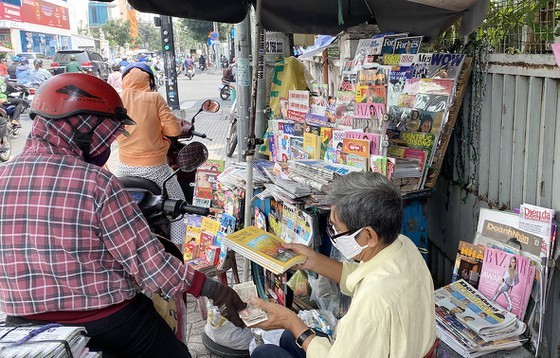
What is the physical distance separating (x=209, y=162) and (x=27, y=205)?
2397 millimetres

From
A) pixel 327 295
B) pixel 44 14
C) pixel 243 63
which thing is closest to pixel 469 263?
pixel 327 295

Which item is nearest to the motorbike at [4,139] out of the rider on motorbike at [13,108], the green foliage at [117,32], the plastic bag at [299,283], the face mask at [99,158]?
the rider on motorbike at [13,108]

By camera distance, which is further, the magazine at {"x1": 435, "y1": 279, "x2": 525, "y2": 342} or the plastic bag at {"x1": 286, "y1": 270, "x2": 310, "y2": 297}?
the plastic bag at {"x1": 286, "y1": 270, "x2": 310, "y2": 297}

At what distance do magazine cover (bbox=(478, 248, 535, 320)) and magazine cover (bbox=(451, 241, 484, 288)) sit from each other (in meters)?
0.05

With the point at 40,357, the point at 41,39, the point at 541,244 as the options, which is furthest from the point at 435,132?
the point at 41,39

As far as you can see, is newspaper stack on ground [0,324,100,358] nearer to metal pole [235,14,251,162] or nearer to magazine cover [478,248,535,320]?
magazine cover [478,248,535,320]

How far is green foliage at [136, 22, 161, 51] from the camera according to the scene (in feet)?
225

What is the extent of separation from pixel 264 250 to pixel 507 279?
1.16 metres

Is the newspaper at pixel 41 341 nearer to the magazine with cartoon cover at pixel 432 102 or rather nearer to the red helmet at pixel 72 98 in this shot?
the red helmet at pixel 72 98

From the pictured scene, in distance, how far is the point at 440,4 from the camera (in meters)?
2.16

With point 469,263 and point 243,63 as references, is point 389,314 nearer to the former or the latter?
point 469,263

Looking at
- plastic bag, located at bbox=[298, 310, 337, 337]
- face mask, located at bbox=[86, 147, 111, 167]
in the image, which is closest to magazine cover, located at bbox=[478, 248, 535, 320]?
plastic bag, located at bbox=[298, 310, 337, 337]

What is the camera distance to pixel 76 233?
5.05ft

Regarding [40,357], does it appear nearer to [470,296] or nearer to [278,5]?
[470,296]
